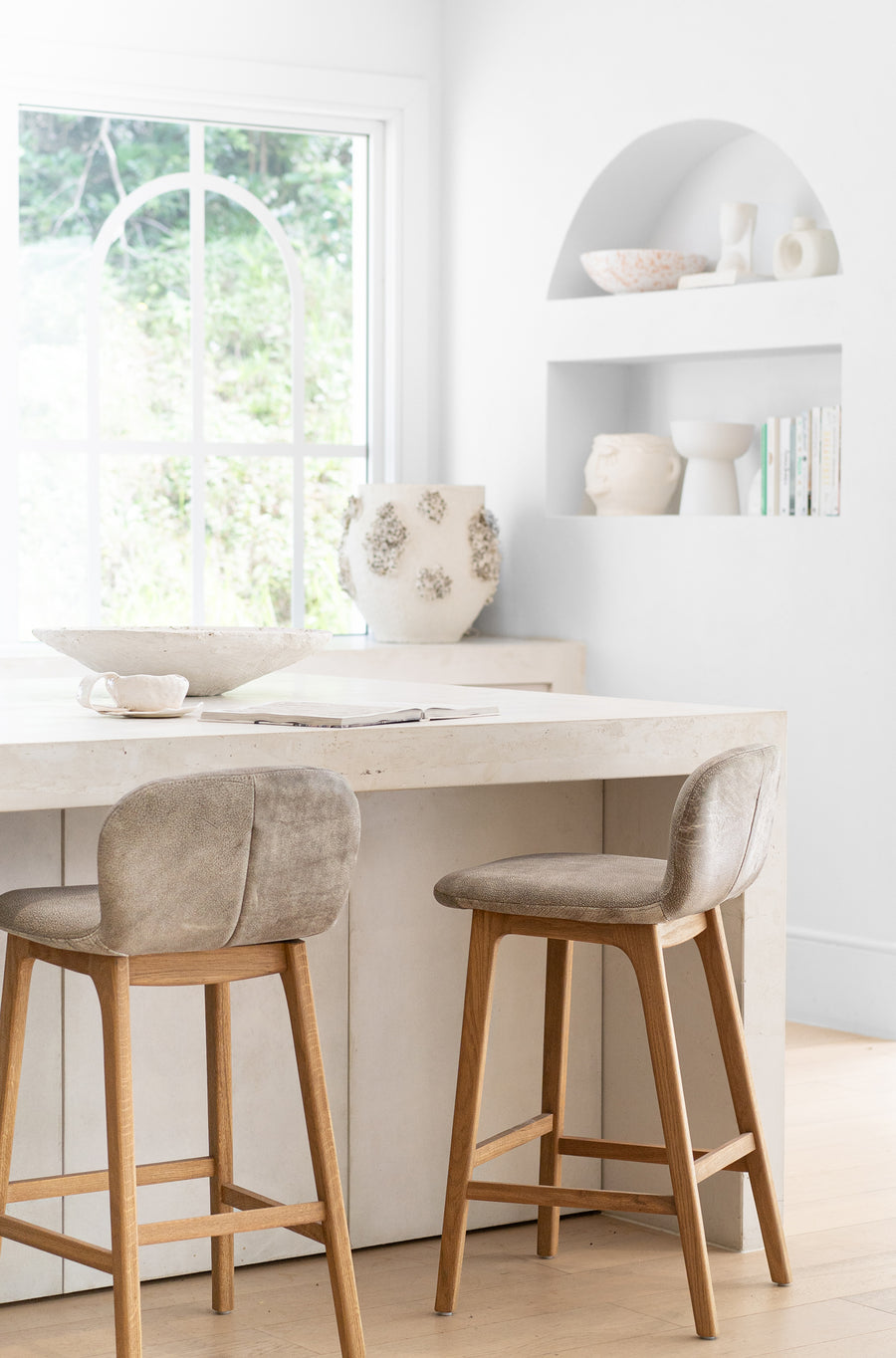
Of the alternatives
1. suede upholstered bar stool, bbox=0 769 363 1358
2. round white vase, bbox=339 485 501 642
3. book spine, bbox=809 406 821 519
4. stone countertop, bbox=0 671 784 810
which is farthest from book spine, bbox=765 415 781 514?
suede upholstered bar stool, bbox=0 769 363 1358

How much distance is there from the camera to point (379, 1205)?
3.11 metres

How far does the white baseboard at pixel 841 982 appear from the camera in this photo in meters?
4.72

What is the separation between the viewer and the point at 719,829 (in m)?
2.62

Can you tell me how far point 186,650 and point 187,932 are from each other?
90 cm

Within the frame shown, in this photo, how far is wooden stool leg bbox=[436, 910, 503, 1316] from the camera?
8.94 ft

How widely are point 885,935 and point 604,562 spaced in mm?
A: 1442

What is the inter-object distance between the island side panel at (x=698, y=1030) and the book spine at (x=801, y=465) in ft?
6.10

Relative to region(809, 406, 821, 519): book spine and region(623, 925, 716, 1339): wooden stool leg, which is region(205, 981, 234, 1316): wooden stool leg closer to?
region(623, 925, 716, 1339): wooden stool leg

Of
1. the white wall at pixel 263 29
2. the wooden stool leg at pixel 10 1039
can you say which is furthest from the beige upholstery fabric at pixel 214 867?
the white wall at pixel 263 29

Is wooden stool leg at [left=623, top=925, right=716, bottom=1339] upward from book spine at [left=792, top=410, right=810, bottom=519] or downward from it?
downward

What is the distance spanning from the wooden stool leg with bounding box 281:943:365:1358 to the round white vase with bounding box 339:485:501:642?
10.7 feet

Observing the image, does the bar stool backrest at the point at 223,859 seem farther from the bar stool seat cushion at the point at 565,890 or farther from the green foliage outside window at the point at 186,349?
the green foliage outside window at the point at 186,349

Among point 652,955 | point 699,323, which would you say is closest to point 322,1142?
point 652,955

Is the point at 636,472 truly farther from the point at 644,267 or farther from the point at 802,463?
the point at 802,463
